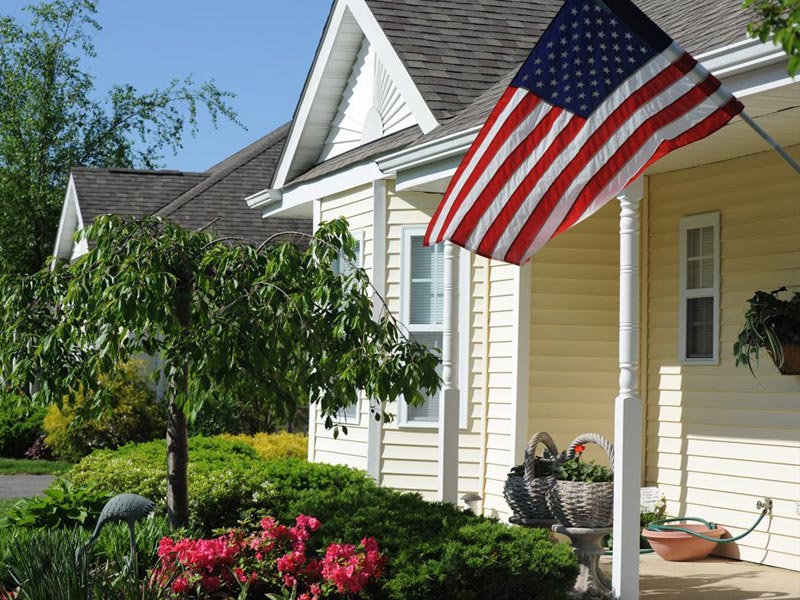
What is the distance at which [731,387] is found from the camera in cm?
980

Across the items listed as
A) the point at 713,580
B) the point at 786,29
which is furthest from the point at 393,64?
the point at 786,29

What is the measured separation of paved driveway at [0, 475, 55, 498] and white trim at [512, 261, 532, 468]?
26.7 feet

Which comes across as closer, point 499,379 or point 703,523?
point 703,523

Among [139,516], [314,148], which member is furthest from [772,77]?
[314,148]

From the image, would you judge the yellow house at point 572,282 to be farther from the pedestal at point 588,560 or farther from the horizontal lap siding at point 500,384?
the pedestal at point 588,560

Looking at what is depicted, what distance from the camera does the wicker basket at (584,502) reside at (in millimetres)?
7949

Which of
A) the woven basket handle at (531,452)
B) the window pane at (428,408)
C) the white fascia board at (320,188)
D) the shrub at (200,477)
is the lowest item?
the shrub at (200,477)

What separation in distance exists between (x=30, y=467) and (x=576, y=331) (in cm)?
1282

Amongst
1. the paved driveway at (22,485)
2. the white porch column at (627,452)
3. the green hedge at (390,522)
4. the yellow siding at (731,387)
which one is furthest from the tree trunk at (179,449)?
the paved driveway at (22,485)

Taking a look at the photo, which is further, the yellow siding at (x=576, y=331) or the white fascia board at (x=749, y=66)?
the yellow siding at (x=576, y=331)

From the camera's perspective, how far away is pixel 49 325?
323 inches

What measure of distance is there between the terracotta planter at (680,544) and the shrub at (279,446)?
6.02m

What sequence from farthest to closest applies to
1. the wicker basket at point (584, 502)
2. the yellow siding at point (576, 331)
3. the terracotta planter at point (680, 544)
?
1. the yellow siding at point (576, 331)
2. the terracotta planter at point (680, 544)
3. the wicker basket at point (584, 502)

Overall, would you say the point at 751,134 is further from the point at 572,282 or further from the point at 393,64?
the point at 393,64
